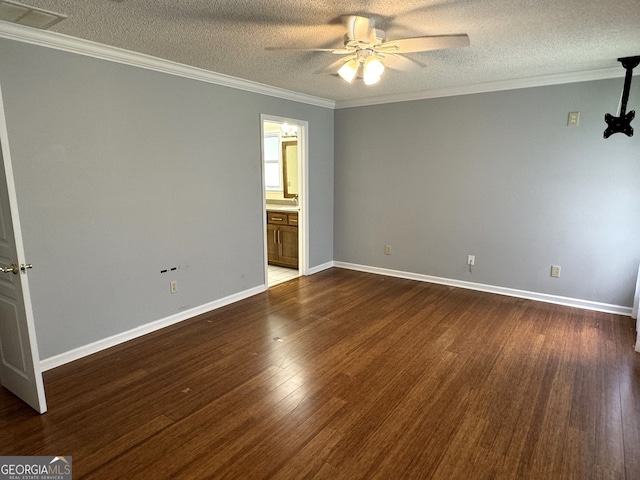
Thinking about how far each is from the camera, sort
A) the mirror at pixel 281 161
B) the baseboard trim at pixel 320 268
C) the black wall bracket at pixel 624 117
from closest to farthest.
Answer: the black wall bracket at pixel 624 117 → the baseboard trim at pixel 320 268 → the mirror at pixel 281 161

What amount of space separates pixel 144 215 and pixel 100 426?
1.75 metres

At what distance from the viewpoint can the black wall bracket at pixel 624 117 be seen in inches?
133

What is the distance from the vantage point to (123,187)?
314cm

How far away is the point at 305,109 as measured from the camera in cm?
498

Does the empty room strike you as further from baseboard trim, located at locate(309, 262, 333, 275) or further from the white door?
baseboard trim, located at locate(309, 262, 333, 275)

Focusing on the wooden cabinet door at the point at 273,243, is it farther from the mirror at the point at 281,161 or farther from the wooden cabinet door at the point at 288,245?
the mirror at the point at 281,161

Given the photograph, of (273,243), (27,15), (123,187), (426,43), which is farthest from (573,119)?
(27,15)

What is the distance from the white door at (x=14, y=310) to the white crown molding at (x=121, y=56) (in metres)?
0.95

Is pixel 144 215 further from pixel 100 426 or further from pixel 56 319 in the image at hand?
pixel 100 426

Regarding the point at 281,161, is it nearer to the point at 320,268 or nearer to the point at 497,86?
the point at 320,268

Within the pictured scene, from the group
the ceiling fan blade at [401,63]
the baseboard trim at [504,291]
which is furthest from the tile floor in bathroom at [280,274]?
the ceiling fan blade at [401,63]

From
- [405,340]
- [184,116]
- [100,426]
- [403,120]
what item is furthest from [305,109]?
[100,426]

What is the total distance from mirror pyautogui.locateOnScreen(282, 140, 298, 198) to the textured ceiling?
8.21 feet

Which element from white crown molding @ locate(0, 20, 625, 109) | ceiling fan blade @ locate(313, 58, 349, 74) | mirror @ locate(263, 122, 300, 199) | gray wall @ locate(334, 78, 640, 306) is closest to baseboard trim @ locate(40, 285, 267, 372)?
gray wall @ locate(334, 78, 640, 306)
